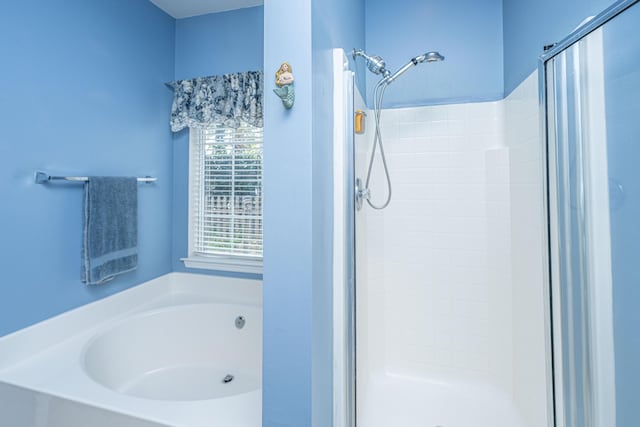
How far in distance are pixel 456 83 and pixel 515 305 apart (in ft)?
4.56

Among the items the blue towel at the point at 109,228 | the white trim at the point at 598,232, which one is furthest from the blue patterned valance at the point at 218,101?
the white trim at the point at 598,232

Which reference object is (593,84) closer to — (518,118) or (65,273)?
(518,118)

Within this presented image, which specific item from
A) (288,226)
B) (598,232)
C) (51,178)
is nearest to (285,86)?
(288,226)

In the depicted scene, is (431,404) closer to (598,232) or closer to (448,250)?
(448,250)

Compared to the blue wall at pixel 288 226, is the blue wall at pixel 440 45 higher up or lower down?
higher up

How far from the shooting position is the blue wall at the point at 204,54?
7.61 ft

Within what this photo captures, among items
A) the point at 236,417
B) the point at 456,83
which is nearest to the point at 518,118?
the point at 456,83

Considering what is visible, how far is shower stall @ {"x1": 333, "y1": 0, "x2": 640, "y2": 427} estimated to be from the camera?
3.15ft

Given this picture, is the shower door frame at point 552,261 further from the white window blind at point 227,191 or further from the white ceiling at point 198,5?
the white ceiling at point 198,5

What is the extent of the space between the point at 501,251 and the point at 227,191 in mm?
1960

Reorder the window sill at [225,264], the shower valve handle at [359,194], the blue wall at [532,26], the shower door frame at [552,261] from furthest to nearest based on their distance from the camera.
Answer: the window sill at [225,264]
the shower valve handle at [359,194]
the blue wall at [532,26]
the shower door frame at [552,261]

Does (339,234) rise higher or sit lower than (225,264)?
higher

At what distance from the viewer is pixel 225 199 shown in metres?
2.49

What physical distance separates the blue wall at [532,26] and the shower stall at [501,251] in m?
0.13
